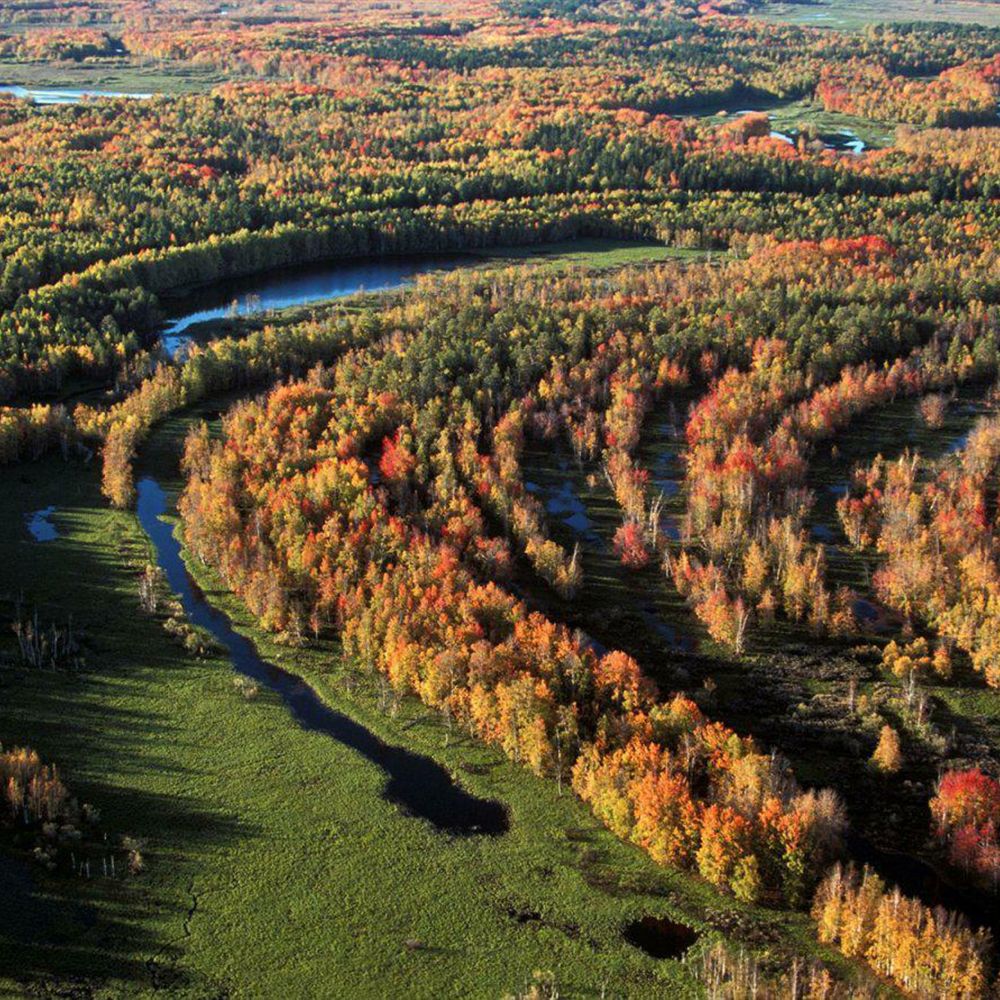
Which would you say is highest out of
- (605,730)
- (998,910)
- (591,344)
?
(591,344)

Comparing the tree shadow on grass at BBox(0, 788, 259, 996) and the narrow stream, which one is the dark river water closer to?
the narrow stream

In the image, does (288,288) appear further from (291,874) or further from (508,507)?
(291,874)

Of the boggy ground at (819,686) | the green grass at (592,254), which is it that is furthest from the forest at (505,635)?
the green grass at (592,254)

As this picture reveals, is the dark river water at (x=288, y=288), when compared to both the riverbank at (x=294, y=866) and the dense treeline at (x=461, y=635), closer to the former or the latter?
the dense treeline at (x=461, y=635)

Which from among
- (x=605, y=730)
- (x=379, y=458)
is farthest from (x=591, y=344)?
(x=605, y=730)

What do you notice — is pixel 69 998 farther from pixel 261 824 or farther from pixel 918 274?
→ pixel 918 274

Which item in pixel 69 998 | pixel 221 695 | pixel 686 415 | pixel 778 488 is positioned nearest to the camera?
pixel 69 998
